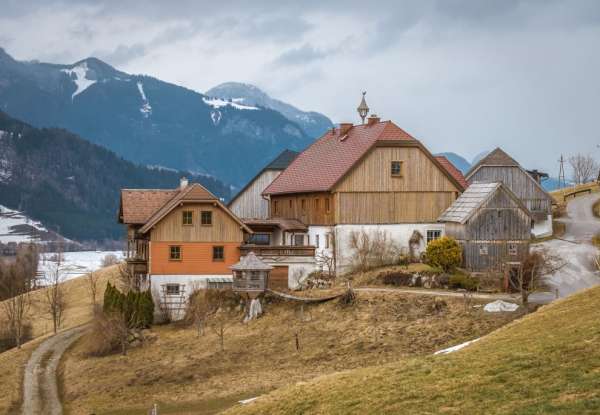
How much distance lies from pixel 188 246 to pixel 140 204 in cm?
706

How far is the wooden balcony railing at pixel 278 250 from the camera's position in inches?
2574

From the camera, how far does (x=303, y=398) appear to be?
33188 mm

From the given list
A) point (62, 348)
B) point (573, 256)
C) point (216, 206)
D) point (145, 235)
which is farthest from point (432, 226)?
point (62, 348)

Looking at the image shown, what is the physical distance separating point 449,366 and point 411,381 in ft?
5.36

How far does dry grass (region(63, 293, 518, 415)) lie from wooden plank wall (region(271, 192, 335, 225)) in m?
12.0

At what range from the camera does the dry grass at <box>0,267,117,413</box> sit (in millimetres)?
51828

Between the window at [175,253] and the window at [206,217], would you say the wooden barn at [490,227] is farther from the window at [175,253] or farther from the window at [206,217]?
the window at [175,253]

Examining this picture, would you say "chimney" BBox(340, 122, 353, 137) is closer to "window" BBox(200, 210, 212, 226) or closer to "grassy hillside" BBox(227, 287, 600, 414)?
"window" BBox(200, 210, 212, 226)

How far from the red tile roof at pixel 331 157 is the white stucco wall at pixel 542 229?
17.6 meters

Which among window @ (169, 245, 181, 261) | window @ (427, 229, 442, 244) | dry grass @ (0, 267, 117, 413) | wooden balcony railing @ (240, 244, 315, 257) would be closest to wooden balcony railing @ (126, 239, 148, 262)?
window @ (169, 245, 181, 261)

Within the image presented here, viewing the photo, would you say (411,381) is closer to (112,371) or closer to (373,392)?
(373,392)

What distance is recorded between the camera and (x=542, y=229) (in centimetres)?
8175

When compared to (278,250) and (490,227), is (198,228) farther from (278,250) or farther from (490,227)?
(490,227)

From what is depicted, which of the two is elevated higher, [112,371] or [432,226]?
[432,226]
